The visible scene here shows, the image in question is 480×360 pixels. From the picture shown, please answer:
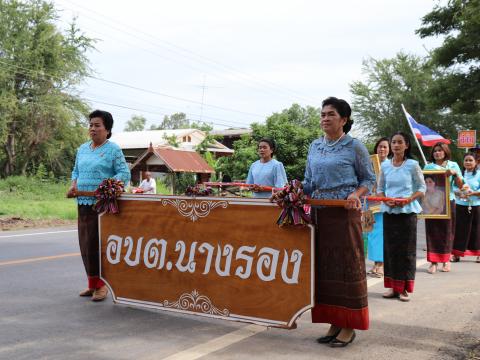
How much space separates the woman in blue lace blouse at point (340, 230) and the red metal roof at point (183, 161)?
874 inches

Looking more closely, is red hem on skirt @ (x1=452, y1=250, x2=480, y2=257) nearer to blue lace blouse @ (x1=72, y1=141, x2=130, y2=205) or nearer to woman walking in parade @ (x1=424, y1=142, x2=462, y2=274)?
woman walking in parade @ (x1=424, y1=142, x2=462, y2=274)

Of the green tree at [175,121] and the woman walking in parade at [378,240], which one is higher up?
the green tree at [175,121]

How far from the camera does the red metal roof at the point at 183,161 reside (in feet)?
88.5

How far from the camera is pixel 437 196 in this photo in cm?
809

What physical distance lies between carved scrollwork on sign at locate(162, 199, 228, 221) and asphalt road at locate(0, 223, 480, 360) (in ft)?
3.25

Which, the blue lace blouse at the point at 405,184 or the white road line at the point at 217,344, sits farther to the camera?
the blue lace blouse at the point at 405,184

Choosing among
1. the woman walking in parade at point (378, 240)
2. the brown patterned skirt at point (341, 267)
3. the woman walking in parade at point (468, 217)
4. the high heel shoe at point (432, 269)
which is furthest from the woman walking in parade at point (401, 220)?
the woman walking in parade at point (468, 217)

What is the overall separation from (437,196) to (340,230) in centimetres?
419

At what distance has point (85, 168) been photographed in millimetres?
6098

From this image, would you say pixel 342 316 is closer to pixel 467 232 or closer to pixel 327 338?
pixel 327 338

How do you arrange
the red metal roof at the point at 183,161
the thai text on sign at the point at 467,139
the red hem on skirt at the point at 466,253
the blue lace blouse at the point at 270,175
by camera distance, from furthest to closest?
the red metal roof at the point at 183,161 < the thai text on sign at the point at 467,139 < the red hem on skirt at the point at 466,253 < the blue lace blouse at the point at 270,175

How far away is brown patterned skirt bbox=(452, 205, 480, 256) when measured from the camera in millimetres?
9664

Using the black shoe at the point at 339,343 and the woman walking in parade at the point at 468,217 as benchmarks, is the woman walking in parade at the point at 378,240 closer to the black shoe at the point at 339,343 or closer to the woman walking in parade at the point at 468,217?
the woman walking in parade at the point at 468,217

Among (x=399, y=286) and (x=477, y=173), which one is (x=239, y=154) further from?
(x=399, y=286)
